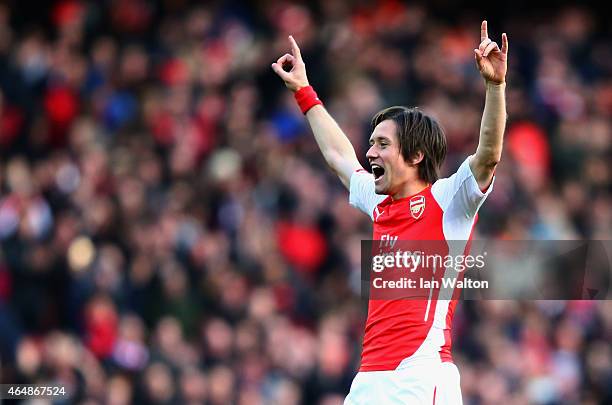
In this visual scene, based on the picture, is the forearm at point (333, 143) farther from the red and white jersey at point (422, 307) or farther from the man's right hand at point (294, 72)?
the red and white jersey at point (422, 307)

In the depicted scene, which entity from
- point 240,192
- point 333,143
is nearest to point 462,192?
point 333,143

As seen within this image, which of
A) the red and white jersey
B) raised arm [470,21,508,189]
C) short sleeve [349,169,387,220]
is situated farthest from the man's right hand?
raised arm [470,21,508,189]

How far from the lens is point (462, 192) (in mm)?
5844

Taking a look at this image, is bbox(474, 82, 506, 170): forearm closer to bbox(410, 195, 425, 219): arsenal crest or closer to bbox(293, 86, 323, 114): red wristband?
bbox(410, 195, 425, 219): arsenal crest

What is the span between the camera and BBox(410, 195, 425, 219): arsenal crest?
19.9 feet

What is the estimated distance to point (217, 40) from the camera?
1611 cm

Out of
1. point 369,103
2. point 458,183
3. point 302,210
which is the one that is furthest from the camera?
point 369,103

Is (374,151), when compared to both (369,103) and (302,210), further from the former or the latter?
(369,103)

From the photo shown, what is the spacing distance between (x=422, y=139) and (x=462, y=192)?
0.45m

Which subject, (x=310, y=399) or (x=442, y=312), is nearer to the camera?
(x=442, y=312)

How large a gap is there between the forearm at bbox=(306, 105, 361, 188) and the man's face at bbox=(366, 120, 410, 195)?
2.10ft

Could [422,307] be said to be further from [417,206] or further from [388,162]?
[388,162]

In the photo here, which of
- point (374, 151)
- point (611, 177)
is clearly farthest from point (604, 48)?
point (374, 151)

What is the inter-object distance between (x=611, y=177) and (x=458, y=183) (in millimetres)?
9404
